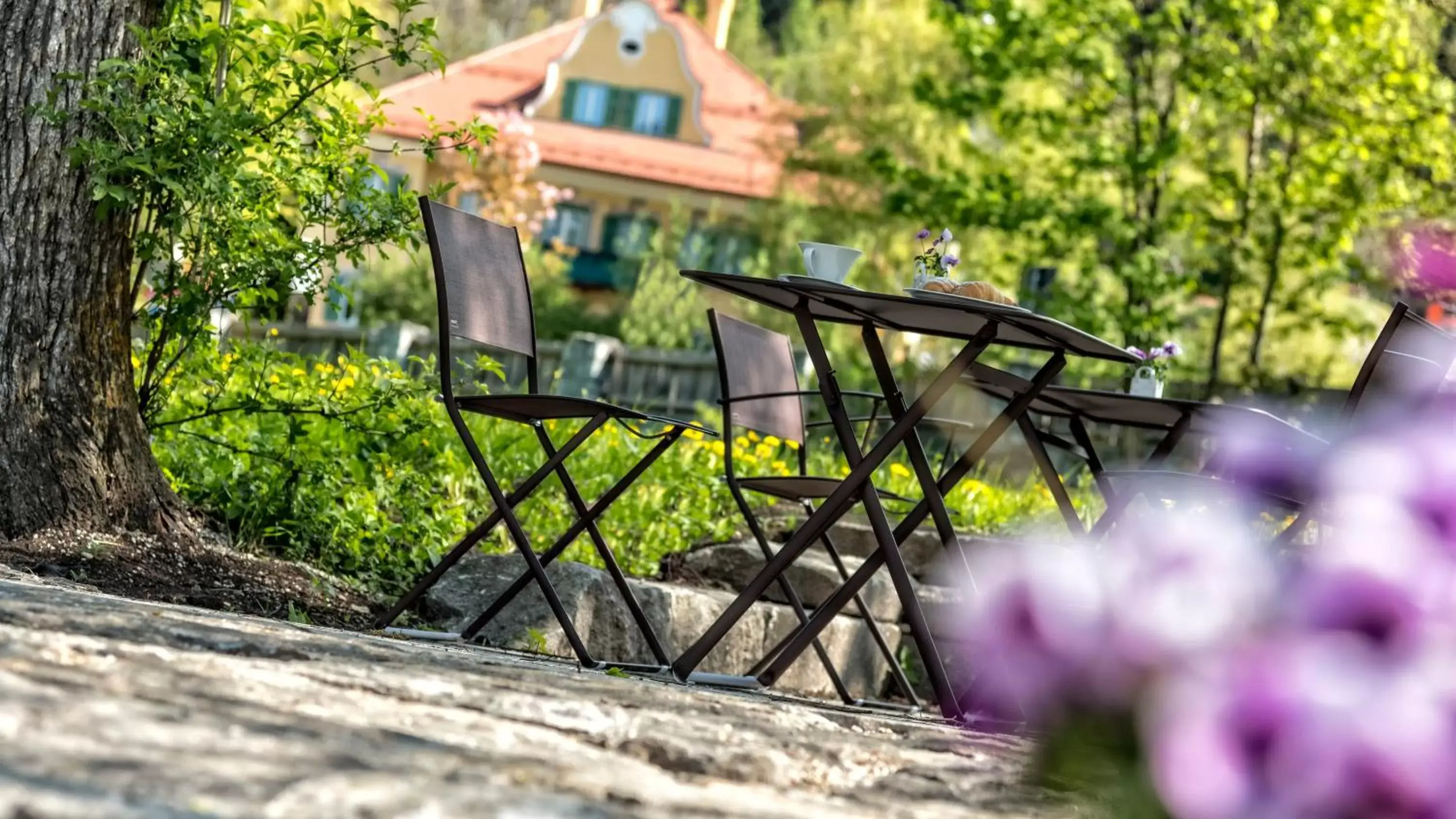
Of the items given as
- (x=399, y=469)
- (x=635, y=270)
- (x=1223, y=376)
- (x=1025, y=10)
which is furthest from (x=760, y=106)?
(x=399, y=469)

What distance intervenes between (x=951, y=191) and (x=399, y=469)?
8722 mm

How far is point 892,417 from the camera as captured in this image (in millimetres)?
3650

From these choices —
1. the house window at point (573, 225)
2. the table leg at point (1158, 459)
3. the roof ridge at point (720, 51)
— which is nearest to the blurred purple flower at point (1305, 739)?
the table leg at point (1158, 459)

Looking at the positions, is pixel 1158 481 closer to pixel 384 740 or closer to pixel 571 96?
pixel 384 740

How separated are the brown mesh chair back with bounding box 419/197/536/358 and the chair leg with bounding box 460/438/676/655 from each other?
0.42 m

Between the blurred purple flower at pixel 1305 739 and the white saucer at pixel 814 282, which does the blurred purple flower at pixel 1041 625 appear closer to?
the blurred purple flower at pixel 1305 739

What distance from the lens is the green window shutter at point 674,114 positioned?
3041 centimetres

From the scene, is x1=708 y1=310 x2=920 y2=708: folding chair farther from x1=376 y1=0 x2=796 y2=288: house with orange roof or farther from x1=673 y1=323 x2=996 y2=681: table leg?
x1=376 y1=0 x2=796 y2=288: house with orange roof

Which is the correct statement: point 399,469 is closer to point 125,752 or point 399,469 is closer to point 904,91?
point 125,752

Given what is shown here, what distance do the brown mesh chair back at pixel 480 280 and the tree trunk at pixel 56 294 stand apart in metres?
0.79

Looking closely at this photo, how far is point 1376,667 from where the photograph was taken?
940mm

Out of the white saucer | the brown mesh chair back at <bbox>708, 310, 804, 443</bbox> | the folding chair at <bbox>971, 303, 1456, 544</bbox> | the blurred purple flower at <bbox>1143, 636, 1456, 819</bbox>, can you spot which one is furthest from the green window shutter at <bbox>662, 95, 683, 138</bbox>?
the blurred purple flower at <bbox>1143, 636, 1456, 819</bbox>

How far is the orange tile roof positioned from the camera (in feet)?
93.7

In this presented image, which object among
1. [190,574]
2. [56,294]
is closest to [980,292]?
[190,574]
